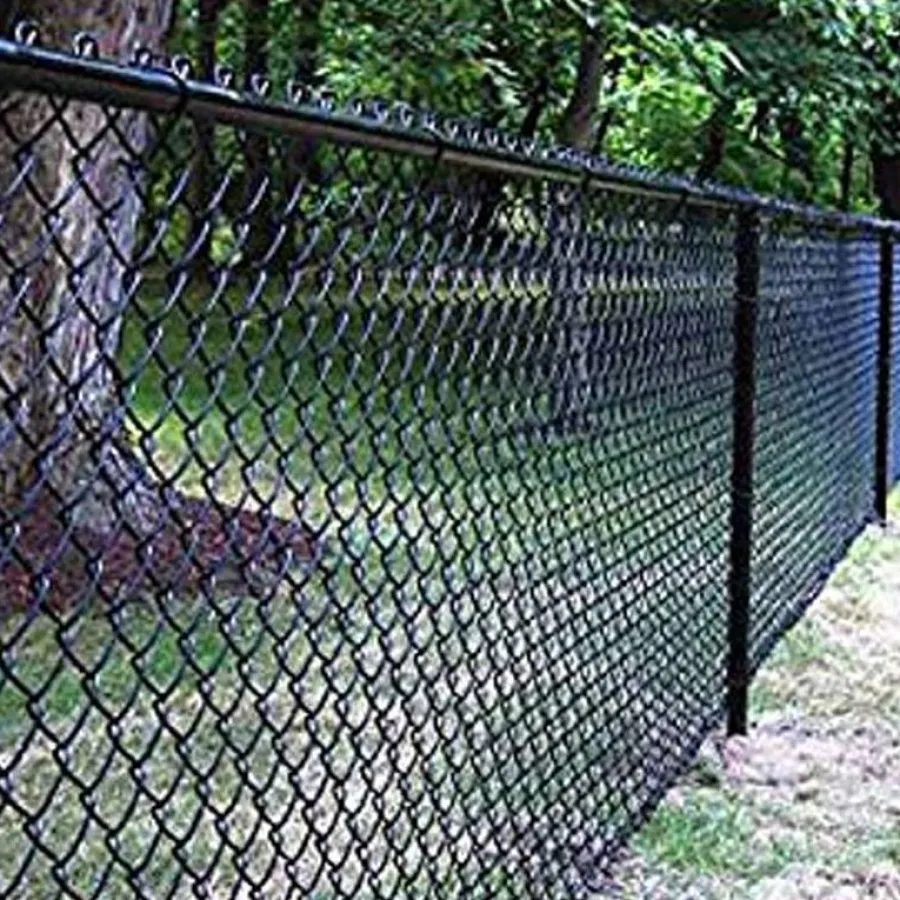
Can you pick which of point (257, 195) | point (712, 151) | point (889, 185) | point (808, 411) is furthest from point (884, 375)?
point (712, 151)

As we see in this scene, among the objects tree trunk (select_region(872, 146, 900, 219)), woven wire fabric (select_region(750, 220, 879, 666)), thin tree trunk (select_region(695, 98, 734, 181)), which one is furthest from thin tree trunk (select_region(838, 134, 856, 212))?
woven wire fabric (select_region(750, 220, 879, 666))

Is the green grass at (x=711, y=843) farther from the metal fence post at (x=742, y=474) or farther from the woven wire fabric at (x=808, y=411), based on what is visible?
the woven wire fabric at (x=808, y=411)

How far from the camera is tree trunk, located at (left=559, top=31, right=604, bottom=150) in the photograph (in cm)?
1142

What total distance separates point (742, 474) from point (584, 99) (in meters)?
7.14

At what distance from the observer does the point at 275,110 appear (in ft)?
6.97

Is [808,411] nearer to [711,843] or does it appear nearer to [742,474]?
[742,474]

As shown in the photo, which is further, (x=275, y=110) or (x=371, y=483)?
(x=371, y=483)

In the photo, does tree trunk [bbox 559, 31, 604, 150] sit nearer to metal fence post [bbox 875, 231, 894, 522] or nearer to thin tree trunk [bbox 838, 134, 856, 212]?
metal fence post [bbox 875, 231, 894, 522]

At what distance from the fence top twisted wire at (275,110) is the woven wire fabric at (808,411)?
1.84 m

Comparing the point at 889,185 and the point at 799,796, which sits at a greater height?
the point at 889,185

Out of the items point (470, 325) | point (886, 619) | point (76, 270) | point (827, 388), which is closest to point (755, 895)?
point (470, 325)

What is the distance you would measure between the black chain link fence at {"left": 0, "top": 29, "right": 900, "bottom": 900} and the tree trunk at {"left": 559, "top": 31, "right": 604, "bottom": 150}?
20.0 ft

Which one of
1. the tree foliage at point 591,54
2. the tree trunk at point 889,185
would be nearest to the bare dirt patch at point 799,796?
the tree foliage at point 591,54

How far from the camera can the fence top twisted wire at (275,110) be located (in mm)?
1723
